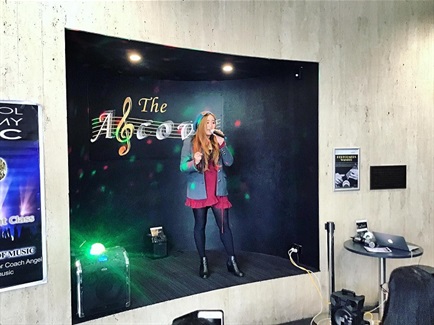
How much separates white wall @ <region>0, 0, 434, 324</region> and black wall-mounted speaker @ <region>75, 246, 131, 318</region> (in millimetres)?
123

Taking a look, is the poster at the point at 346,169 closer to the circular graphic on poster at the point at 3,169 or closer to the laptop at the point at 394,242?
the laptop at the point at 394,242

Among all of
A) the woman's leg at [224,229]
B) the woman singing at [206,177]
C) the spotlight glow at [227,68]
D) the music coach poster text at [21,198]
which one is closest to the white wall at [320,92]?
the music coach poster text at [21,198]

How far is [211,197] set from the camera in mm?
3562

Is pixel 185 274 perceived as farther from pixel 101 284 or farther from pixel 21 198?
pixel 21 198

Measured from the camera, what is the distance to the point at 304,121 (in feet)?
11.7

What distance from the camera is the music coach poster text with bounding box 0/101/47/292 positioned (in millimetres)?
2150

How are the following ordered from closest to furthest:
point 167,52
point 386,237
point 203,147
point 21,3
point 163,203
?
point 21,3
point 167,52
point 386,237
point 203,147
point 163,203

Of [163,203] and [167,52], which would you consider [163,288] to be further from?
[167,52]

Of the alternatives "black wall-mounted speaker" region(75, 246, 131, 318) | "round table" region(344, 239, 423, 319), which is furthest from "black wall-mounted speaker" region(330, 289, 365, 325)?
"black wall-mounted speaker" region(75, 246, 131, 318)

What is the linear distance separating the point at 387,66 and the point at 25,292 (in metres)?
3.66

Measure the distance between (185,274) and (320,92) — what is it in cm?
218

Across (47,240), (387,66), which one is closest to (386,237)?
(387,66)

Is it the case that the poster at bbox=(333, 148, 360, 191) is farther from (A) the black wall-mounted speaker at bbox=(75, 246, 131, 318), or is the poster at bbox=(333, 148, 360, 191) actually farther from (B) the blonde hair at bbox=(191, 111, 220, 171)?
(A) the black wall-mounted speaker at bbox=(75, 246, 131, 318)

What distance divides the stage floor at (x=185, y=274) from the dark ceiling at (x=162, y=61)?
1.91 metres
